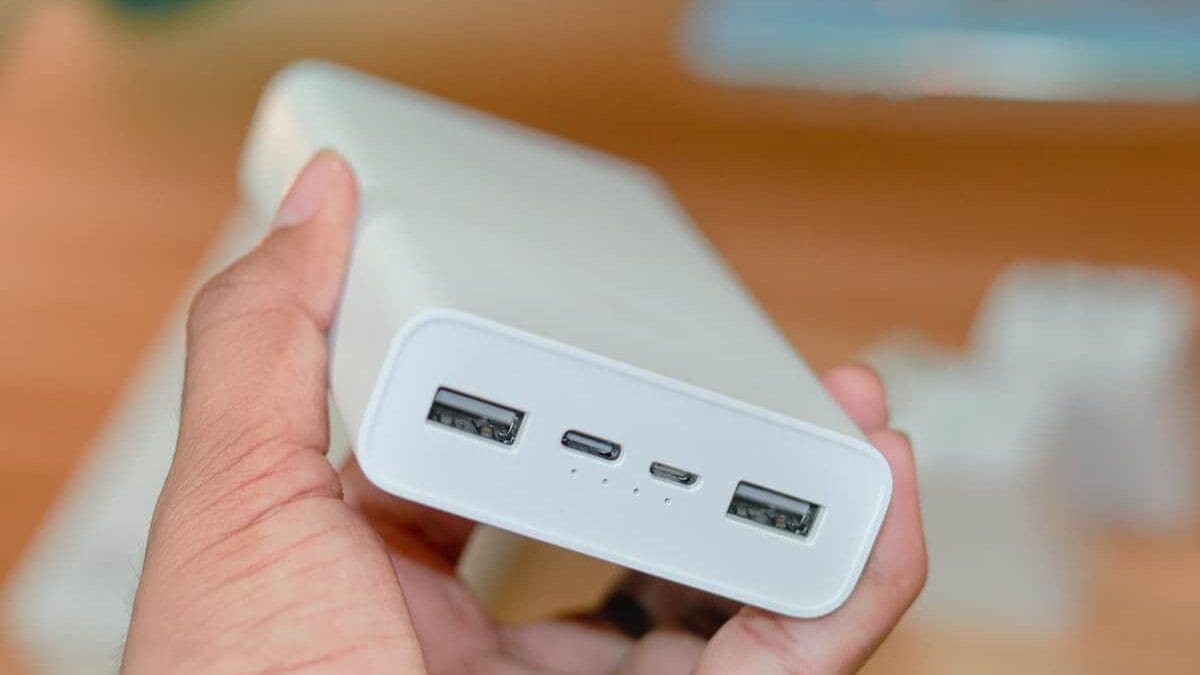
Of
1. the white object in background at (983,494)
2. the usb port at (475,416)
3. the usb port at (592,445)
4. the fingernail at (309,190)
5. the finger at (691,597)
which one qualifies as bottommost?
the white object in background at (983,494)

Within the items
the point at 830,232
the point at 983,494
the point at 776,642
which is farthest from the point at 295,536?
the point at 830,232

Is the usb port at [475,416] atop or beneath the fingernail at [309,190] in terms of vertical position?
beneath

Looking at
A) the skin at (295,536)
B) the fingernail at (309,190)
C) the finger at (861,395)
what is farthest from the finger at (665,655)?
the fingernail at (309,190)

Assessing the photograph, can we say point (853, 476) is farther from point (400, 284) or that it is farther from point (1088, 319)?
point (1088, 319)

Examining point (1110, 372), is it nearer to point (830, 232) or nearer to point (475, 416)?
point (830, 232)

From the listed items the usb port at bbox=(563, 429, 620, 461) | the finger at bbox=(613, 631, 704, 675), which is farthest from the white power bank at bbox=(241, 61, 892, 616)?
the finger at bbox=(613, 631, 704, 675)

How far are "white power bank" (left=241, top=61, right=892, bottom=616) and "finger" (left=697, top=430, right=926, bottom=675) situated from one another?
0.04 metres

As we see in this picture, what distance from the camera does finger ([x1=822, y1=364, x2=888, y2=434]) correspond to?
1.61 ft

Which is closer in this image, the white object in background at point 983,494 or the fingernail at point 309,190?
the fingernail at point 309,190

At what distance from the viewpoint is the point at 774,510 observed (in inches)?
14.4

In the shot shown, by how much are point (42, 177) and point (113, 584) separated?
0.35 m

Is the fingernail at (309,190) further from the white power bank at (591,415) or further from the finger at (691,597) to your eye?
the finger at (691,597)

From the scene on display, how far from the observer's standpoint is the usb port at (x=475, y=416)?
1.12ft

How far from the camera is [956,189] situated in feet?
2.96
